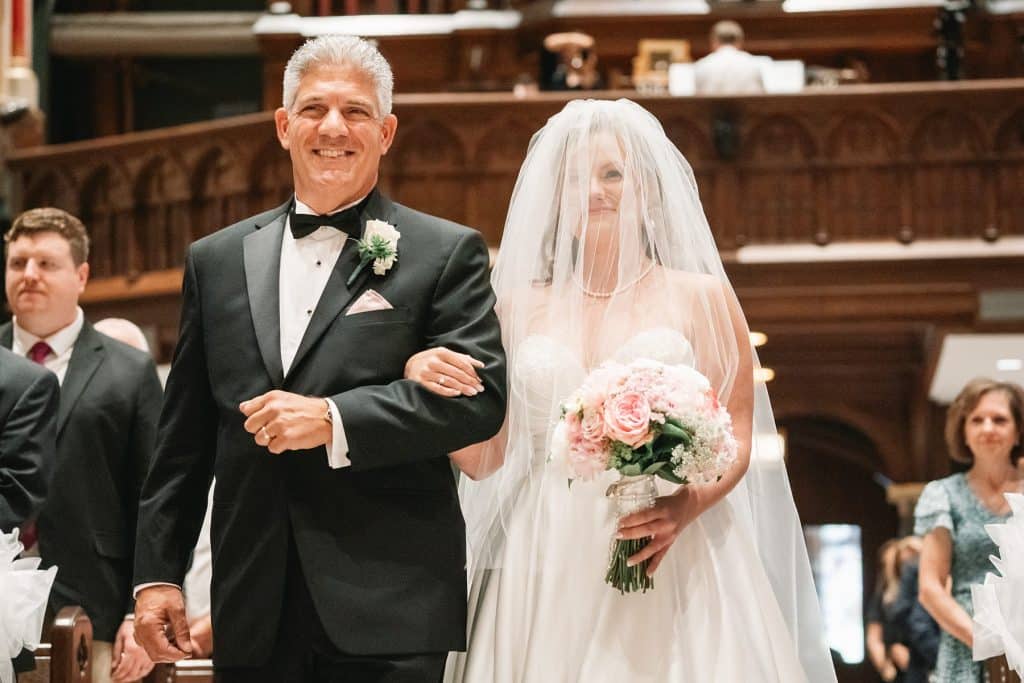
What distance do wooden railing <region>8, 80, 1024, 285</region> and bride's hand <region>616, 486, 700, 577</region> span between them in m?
6.11

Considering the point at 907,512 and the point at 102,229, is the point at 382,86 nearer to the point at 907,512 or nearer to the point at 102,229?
the point at 102,229

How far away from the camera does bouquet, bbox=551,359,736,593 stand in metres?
3.45

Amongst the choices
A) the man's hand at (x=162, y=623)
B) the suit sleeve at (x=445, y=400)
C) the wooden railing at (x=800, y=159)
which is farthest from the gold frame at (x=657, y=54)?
the man's hand at (x=162, y=623)

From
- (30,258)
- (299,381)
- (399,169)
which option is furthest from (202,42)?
(299,381)

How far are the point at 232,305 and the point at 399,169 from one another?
263 inches

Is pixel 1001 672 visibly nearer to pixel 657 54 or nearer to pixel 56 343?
pixel 56 343

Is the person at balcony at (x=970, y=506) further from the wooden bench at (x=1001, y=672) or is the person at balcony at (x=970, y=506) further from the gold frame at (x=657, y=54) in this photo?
the gold frame at (x=657, y=54)

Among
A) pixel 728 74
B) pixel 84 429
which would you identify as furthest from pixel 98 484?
pixel 728 74

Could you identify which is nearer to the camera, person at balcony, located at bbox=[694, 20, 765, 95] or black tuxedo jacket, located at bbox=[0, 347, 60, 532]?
black tuxedo jacket, located at bbox=[0, 347, 60, 532]

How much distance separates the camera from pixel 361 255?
3176 mm

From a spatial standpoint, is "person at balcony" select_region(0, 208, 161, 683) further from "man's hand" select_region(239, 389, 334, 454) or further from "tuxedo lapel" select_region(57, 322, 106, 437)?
"man's hand" select_region(239, 389, 334, 454)

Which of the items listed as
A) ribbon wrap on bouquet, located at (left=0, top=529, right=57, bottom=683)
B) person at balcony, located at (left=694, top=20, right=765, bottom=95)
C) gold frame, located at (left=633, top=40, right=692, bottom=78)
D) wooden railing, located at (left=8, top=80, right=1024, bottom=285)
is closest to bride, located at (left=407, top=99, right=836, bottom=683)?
ribbon wrap on bouquet, located at (left=0, top=529, right=57, bottom=683)

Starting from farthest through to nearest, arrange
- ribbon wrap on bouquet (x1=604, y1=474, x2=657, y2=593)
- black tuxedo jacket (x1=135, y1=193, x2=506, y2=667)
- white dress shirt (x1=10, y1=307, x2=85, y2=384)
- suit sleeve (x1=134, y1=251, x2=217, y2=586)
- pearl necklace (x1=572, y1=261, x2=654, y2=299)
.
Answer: white dress shirt (x1=10, y1=307, x2=85, y2=384), pearl necklace (x1=572, y1=261, x2=654, y2=299), ribbon wrap on bouquet (x1=604, y1=474, x2=657, y2=593), suit sleeve (x1=134, y1=251, x2=217, y2=586), black tuxedo jacket (x1=135, y1=193, x2=506, y2=667)

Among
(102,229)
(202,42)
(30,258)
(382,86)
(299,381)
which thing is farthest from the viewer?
(202,42)
